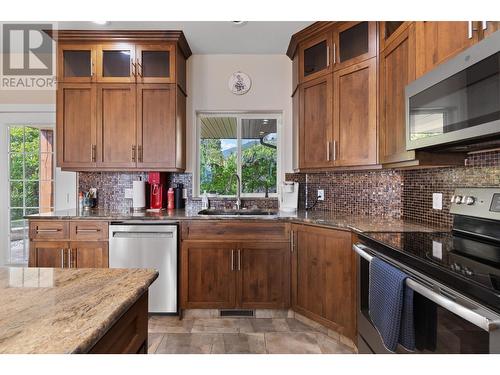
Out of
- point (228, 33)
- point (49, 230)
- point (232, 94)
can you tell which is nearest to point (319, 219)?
point (232, 94)

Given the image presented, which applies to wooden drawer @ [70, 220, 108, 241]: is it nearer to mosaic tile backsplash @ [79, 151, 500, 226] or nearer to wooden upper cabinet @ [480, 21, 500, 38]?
mosaic tile backsplash @ [79, 151, 500, 226]

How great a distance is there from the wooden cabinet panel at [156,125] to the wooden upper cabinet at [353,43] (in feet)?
4.96

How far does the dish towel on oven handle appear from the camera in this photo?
1.12 m

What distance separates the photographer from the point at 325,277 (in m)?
2.14

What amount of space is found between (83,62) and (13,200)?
1.74 m

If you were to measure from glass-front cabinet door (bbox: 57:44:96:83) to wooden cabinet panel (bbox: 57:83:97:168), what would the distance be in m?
0.07

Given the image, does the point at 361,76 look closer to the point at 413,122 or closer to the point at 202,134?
the point at 413,122

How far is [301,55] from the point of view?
8.75 feet

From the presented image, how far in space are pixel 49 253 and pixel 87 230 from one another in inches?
15.3

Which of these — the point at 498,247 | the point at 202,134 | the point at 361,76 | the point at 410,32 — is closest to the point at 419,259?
the point at 498,247

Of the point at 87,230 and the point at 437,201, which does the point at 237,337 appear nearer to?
the point at 87,230

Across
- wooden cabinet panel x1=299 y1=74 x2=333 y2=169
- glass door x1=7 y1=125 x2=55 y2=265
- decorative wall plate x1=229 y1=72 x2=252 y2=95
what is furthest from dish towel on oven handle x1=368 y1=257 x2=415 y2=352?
glass door x1=7 y1=125 x2=55 y2=265

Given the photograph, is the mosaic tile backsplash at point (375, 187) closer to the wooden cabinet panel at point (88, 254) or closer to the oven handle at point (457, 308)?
the wooden cabinet panel at point (88, 254)

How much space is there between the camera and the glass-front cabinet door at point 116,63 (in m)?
2.66
